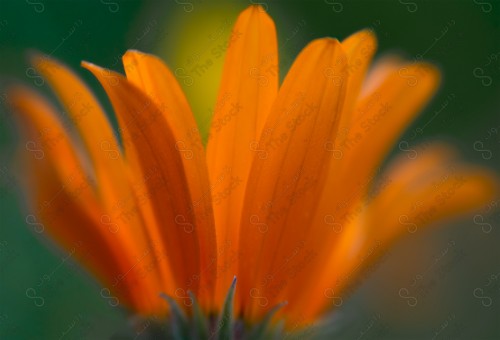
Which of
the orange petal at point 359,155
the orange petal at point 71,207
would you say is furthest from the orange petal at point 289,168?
the orange petal at point 71,207

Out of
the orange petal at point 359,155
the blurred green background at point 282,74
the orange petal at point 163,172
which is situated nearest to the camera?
the orange petal at point 163,172

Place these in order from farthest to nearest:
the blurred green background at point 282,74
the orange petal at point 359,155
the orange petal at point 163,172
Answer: the blurred green background at point 282,74 < the orange petal at point 359,155 < the orange petal at point 163,172

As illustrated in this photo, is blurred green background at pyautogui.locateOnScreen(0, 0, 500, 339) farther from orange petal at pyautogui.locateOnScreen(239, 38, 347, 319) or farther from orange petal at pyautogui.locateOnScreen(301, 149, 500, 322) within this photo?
orange petal at pyautogui.locateOnScreen(239, 38, 347, 319)

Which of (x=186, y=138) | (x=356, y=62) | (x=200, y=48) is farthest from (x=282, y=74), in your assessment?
(x=186, y=138)

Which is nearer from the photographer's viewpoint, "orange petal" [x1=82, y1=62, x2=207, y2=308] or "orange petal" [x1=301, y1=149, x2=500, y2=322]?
"orange petal" [x1=82, y1=62, x2=207, y2=308]

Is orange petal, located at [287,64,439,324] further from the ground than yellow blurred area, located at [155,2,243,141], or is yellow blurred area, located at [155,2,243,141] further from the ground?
yellow blurred area, located at [155,2,243,141]

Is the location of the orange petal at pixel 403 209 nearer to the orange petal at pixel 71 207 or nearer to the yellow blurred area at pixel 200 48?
the orange petal at pixel 71 207

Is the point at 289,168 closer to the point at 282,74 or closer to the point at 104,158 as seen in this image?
the point at 104,158

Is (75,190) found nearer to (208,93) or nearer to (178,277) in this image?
(178,277)

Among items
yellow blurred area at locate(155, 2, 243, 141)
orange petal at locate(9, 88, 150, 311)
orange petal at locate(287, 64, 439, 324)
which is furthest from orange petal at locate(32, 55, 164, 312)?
yellow blurred area at locate(155, 2, 243, 141)
